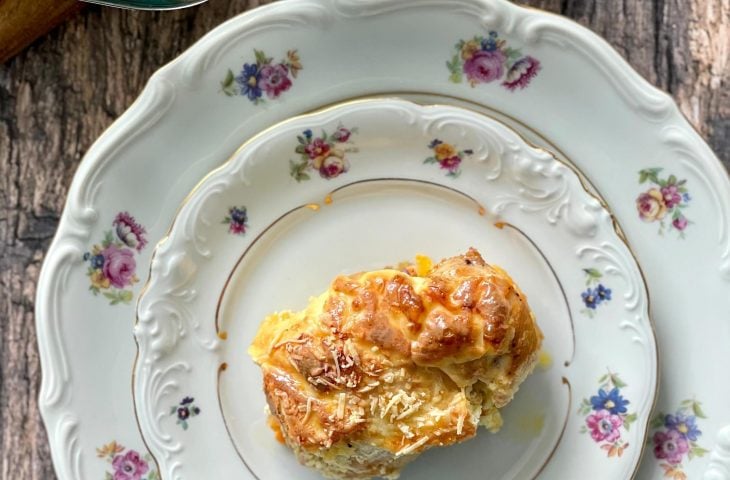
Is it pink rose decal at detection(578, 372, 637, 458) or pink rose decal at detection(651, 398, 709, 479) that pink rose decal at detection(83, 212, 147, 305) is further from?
pink rose decal at detection(651, 398, 709, 479)

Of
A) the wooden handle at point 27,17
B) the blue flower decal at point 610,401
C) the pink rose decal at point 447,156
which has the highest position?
the wooden handle at point 27,17

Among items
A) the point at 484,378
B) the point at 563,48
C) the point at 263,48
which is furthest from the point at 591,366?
the point at 263,48

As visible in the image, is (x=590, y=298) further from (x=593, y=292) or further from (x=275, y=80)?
(x=275, y=80)

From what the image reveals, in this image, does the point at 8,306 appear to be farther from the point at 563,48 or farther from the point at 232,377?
the point at 563,48

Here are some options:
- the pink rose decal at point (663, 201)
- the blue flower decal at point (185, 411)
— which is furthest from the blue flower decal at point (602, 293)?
the blue flower decal at point (185, 411)

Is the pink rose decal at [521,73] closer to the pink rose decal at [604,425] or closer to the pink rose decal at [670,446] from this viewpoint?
the pink rose decal at [604,425]

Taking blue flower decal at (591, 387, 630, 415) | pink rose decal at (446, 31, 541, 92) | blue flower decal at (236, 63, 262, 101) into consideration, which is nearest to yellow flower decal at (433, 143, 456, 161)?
Result: pink rose decal at (446, 31, 541, 92)

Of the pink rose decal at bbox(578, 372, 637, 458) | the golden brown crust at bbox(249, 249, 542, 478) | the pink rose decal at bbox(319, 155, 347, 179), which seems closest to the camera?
the golden brown crust at bbox(249, 249, 542, 478)
